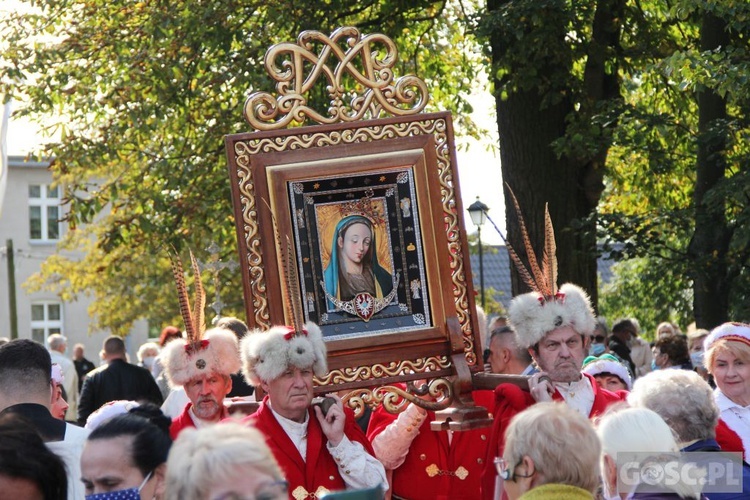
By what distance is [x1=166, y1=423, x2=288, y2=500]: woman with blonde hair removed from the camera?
11.1 feet

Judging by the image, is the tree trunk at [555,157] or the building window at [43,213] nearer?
the tree trunk at [555,157]

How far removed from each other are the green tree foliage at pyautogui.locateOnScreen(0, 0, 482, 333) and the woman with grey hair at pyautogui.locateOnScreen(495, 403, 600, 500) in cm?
988

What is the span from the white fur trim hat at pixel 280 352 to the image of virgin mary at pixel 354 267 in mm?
510

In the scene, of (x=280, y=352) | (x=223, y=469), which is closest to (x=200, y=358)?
(x=280, y=352)

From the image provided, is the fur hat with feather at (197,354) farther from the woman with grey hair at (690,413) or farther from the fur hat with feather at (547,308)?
the woman with grey hair at (690,413)

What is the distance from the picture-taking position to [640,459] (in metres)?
4.55

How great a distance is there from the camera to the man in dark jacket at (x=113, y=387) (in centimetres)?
1100

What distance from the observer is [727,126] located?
12.0 metres

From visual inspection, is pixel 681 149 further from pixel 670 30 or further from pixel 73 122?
pixel 73 122

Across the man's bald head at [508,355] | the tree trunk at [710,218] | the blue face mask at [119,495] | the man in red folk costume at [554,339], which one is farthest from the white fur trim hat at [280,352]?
the tree trunk at [710,218]

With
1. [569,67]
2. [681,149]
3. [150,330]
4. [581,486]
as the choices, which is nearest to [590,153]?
[569,67]

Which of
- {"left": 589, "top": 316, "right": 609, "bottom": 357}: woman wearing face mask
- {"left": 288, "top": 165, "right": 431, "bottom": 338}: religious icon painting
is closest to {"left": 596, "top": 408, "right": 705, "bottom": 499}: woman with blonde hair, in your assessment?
{"left": 288, "top": 165, "right": 431, "bottom": 338}: religious icon painting

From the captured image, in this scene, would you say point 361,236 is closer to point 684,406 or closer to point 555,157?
point 684,406

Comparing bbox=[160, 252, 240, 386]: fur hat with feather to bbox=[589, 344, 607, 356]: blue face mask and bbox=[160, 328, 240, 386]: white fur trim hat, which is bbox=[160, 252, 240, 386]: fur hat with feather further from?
bbox=[589, 344, 607, 356]: blue face mask
